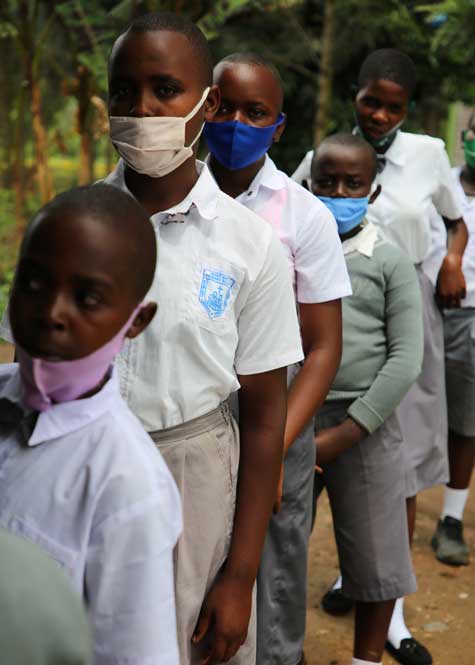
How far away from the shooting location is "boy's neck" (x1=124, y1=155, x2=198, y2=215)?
1973 mm

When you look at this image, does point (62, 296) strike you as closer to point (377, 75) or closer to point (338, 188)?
point (338, 188)

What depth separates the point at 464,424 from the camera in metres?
4.61

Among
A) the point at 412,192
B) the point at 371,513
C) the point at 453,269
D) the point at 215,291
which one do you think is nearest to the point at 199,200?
the point at 215,291

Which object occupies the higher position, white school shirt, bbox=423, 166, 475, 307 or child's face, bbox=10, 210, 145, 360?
child's face, bbox=10, 210, 145, 360

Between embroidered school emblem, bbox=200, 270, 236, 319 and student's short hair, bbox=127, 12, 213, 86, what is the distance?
0.44m

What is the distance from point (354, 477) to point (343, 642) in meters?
0.98

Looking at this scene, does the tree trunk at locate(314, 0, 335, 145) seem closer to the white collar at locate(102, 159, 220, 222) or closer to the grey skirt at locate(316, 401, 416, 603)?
the grey skirt at locate(316, 401, 416, 603)

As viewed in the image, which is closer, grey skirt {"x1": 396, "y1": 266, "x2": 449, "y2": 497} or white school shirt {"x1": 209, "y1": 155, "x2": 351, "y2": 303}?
white school shirt {"x1": 209, "y1": 155, "x2": 351, "y2": 303}

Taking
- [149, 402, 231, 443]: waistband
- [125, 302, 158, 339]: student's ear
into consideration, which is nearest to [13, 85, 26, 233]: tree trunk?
[149, 402, 231, 443]: waistband

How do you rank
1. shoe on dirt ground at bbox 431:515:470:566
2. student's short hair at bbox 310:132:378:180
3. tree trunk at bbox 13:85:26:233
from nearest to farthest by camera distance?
student's short hair at bbox 310:132:378:180
shoe on dirt ground at bbox 431:515:470:566
tree trunk at bbox 13:85:26:233

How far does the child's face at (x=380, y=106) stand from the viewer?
3814mm

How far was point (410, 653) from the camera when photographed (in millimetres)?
3672

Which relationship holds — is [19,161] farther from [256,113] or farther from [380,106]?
[256,113]

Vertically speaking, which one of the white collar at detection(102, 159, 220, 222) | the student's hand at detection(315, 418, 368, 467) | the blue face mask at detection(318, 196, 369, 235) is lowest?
the student's hand at detection(315, 418, 368, 467)
